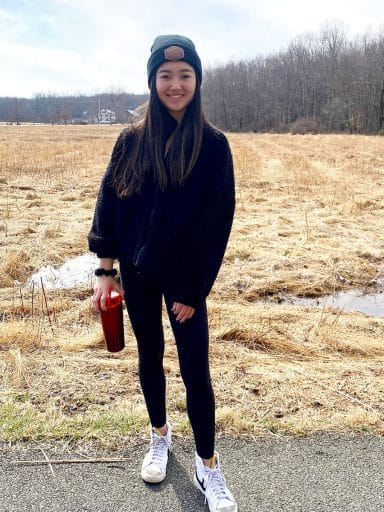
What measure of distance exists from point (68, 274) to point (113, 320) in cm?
380

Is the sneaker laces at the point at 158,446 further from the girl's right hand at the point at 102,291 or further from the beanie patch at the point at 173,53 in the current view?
the beanie patch at the point at 173,53

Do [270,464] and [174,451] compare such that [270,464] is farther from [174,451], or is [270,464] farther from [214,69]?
[214,69]

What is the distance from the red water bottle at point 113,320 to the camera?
2.23 m

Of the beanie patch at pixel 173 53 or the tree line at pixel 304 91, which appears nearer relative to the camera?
the beanie patch at pixel 173 53

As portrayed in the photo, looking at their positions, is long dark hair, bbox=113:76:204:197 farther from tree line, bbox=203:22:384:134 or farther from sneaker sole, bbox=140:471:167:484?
tree line, bbox=203:22:384:134

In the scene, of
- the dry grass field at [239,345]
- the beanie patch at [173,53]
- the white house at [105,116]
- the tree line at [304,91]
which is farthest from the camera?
the white house at [105,116]

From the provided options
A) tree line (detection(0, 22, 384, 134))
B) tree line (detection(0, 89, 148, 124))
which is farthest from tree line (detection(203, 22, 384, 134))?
tree line (detection(0, 89, 148, 124))

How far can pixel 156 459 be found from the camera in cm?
231

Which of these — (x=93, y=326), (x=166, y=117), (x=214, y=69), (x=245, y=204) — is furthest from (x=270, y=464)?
(x=214, y=69)

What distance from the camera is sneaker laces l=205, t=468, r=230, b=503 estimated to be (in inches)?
82.2

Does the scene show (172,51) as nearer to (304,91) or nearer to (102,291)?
(102,291)

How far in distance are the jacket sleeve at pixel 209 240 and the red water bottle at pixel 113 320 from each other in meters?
0.39

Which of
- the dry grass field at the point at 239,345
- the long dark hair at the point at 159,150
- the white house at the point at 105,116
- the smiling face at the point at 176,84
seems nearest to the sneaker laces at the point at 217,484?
the dry grass field at the point at 239,345

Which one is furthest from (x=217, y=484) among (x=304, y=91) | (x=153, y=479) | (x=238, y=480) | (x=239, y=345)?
(x=304, y=91)
